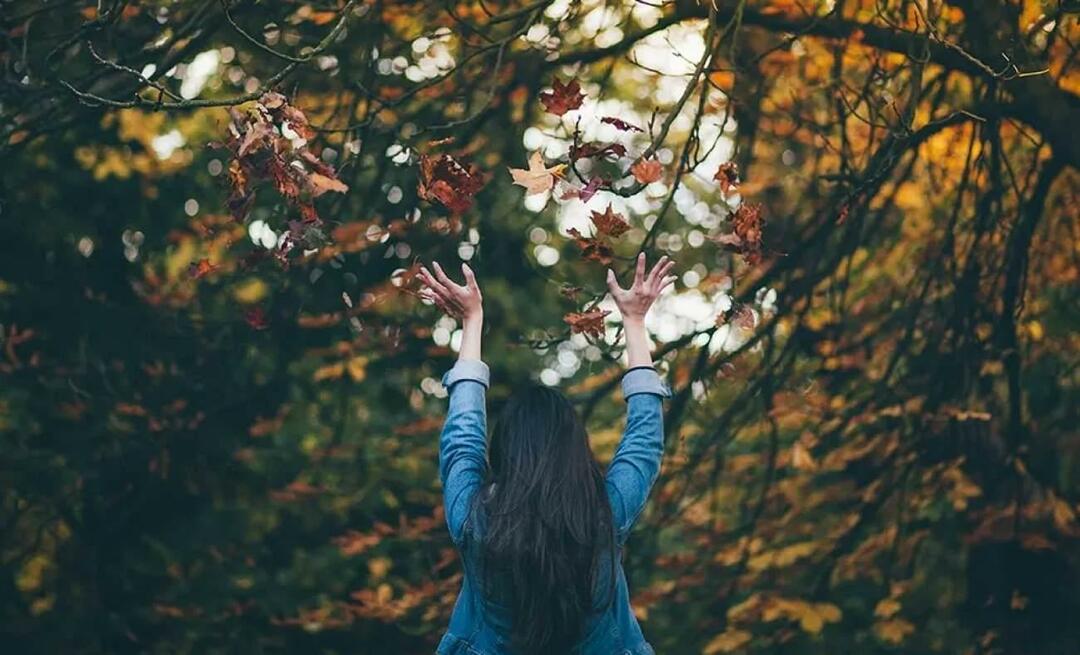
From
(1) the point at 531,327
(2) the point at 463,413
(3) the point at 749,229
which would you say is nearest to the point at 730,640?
(1) the point at 531,327

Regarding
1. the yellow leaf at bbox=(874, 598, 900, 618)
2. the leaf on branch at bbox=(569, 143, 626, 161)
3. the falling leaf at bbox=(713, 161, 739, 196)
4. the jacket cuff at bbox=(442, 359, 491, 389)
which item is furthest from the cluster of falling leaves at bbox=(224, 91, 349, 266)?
the yellow leaf at bbox=(874, 598, 900, 618)

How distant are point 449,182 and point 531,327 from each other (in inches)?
215

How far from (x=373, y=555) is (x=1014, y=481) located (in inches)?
144

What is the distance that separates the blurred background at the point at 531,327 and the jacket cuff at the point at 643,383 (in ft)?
2.52

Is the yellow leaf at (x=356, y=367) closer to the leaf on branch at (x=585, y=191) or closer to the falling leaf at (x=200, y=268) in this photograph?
the falling leaf at (x=200, y=268)

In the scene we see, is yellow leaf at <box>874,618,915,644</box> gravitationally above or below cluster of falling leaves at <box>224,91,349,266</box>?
above

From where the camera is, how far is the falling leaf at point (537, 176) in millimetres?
3248

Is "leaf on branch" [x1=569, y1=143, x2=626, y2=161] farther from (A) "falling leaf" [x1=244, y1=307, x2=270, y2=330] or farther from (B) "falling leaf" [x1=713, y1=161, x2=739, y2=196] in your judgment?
(A) "falling leaf" [x1=244, y1=307, x2=270, y2=330]

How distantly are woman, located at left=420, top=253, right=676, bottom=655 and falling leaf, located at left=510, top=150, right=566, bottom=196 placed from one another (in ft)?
1.93

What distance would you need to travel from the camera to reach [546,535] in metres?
2.68

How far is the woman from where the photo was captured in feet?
8.79

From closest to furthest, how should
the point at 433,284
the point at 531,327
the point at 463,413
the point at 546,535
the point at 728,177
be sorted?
the point at 546,535 < the point at 463,413 < the point at 433,284 < the point at 728,177 < the point at 531,327

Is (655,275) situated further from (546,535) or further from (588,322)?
(546,535)

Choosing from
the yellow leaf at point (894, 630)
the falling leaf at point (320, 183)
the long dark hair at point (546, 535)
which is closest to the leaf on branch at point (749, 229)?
the falling leaf at point (320, 183)
